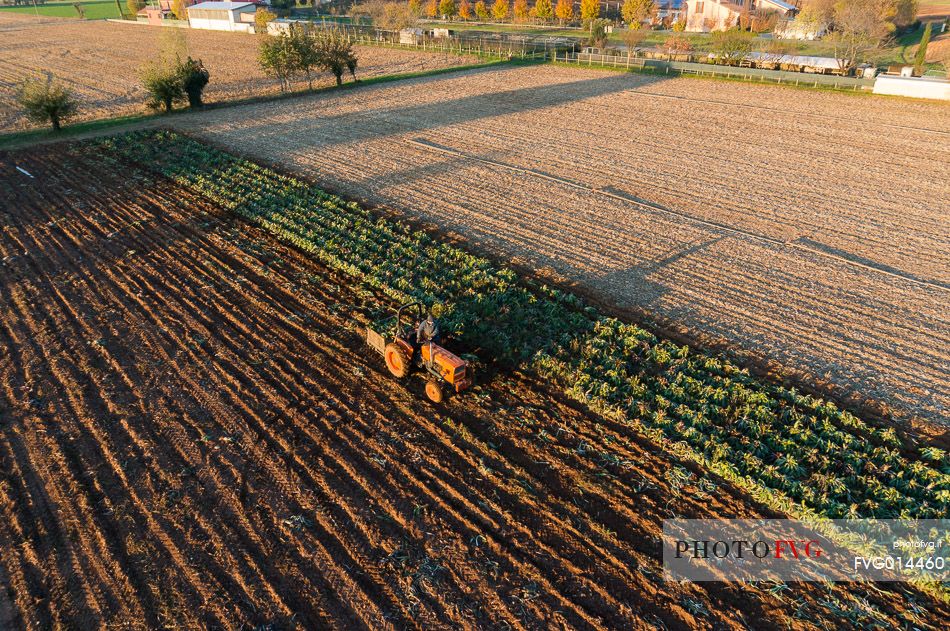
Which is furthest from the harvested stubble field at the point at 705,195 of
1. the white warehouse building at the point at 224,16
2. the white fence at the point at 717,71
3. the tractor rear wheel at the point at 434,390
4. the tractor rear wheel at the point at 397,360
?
the white warehouse building at the point at 224,16

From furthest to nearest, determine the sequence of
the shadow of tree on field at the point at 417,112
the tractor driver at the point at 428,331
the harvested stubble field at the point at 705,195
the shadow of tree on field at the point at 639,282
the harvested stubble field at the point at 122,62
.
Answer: the harvested stubble field at the point at 122,62
the shadow of tree on field at the point at 417,112
the shadow of tree on field at the point at 639,282
the harvested stubble field at the point at 705,195
the tractor driver at the point at 428,331

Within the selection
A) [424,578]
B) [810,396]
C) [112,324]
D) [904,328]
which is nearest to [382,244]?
[112,324]

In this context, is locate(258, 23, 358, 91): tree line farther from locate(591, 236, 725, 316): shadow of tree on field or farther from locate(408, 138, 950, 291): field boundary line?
locate(591, 236, 725, 316): shadow of tree on field

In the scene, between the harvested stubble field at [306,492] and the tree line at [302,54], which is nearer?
the harvested stubble field at [306,492]

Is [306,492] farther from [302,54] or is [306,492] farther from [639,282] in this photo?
[302,54]

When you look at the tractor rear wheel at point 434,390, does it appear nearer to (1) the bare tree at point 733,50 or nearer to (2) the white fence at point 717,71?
(2) the white fence at point 717,71

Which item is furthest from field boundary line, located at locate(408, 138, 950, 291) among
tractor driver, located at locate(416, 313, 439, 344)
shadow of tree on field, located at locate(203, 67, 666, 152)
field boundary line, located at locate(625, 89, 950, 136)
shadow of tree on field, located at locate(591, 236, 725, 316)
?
field boundary line, located at locate(625, 89, 950, 136)
